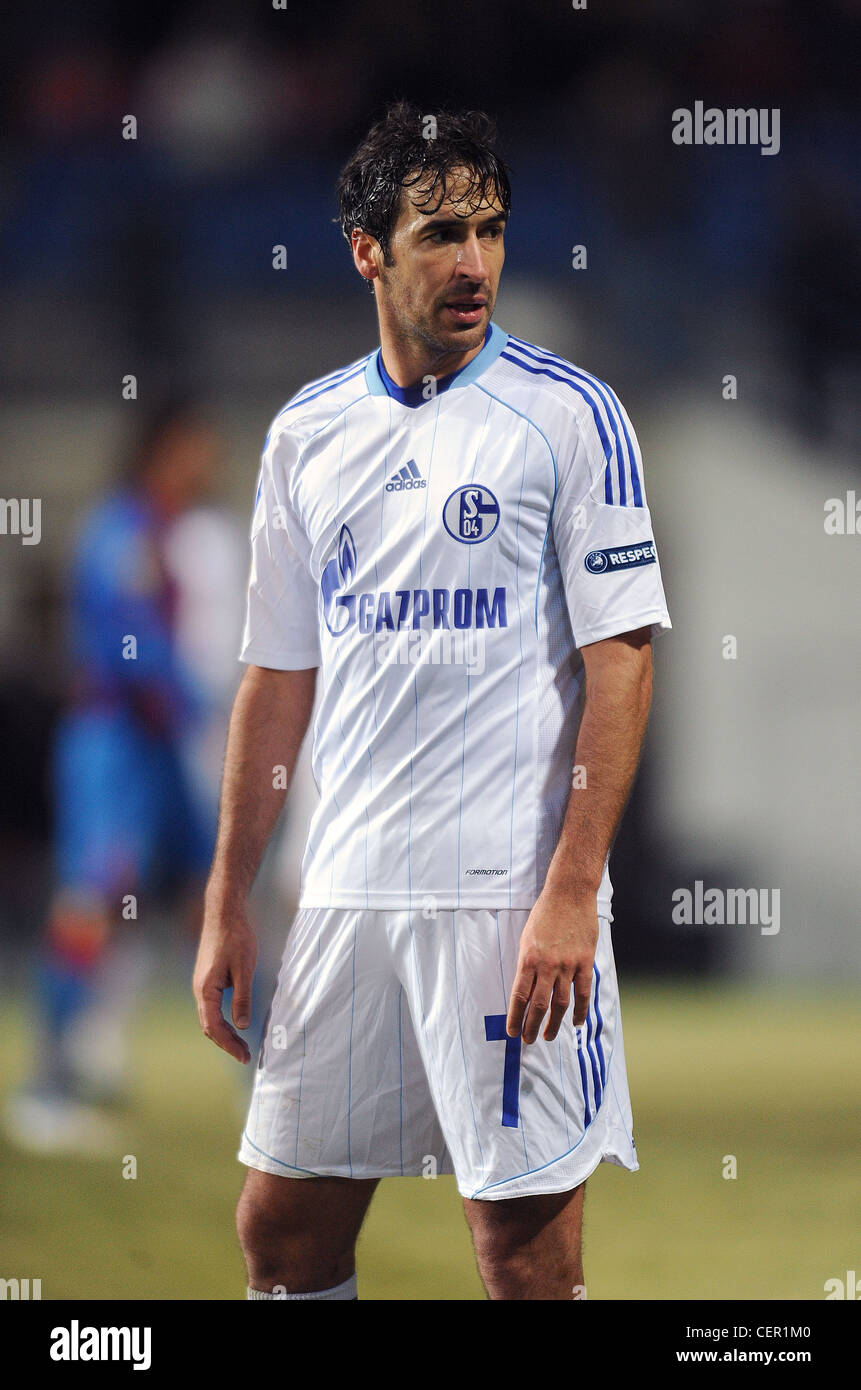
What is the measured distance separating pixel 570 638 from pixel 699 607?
1.67 metres

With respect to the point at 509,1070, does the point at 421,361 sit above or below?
above

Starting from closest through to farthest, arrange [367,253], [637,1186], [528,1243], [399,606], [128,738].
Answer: [528,1243], [399,606], [367,253], [637,1186], [128,738]

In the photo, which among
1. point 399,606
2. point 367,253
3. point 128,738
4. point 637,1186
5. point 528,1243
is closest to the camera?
point 528,1243

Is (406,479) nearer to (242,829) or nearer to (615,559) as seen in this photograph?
(615,559)

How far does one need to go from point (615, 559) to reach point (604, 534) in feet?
0.12

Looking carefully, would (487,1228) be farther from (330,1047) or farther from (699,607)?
(699,607)

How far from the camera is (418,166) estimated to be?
1.88 meters

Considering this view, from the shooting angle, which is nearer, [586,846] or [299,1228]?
[586,846]

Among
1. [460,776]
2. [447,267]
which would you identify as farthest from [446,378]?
[460,776]

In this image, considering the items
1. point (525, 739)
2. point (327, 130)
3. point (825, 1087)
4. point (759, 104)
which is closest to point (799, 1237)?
point (825, 1087)

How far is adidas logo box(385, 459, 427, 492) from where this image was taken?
6.11 feet

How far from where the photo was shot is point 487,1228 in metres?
1.75

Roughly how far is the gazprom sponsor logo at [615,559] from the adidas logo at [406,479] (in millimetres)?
252

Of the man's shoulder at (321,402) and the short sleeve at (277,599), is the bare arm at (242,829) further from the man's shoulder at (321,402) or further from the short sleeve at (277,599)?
the man's shoulder at (321,402)
